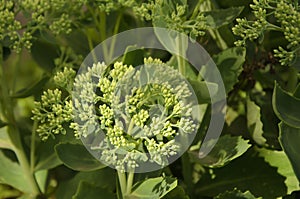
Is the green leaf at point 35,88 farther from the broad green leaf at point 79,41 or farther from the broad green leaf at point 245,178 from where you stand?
the broad green leaf at point 245,178

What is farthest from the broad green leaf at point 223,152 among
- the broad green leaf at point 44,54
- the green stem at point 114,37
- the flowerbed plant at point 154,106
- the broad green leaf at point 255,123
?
the broad green leaf at point 44,54

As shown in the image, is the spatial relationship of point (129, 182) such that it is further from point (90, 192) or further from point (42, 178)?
point (42, 178)

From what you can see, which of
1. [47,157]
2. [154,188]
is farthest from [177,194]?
[47,157]

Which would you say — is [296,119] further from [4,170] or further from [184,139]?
[4,170]

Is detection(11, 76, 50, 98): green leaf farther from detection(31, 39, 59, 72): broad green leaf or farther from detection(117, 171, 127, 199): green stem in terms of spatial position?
detection(117, 171, 127, 199): green stem

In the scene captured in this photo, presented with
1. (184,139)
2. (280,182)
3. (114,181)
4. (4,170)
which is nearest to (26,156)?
(4,170)

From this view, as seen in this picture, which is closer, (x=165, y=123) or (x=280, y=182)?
(x=165, y=123)
